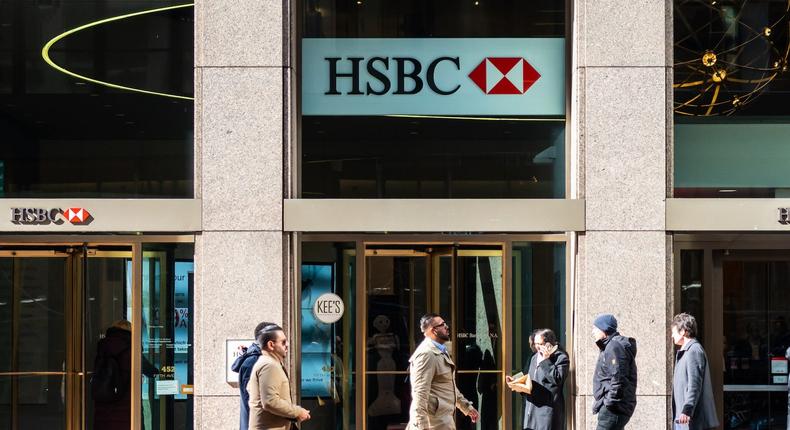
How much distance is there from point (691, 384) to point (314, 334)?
3831 millimetres

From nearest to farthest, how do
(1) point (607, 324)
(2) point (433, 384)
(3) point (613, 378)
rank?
(2) point (433, 384) → (3) point (613, 378) → (1) point (607, 324)

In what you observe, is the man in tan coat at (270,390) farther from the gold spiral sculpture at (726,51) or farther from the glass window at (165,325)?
the gold spiral sculpture at (726,51)

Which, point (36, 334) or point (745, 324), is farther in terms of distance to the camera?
point (745, 324)

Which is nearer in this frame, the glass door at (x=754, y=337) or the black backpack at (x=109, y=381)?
the black backpack at (x=109, y=381)

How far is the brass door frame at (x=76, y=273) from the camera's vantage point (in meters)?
11.0

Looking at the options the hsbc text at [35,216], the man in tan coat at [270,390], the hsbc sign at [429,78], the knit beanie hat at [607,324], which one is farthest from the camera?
the hsbc sign at [429,78]

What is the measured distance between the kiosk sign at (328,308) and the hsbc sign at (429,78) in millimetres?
1905

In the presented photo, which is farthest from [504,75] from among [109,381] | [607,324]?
Result: [109,381]

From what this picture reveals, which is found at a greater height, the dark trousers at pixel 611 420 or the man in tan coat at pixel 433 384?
the man in tan coat at pixel 433 384

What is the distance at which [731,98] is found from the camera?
11344 mm

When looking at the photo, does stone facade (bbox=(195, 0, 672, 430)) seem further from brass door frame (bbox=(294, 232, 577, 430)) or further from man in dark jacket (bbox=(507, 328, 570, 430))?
man in dark jacket (bbox=(507, 328, 570, 430))

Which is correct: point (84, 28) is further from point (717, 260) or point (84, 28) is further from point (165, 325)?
point (717, 260)

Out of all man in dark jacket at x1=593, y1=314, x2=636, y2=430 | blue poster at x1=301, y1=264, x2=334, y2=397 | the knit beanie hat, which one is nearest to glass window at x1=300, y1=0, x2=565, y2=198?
blue poster at x1=301, y1=264, x2=334, y2=397

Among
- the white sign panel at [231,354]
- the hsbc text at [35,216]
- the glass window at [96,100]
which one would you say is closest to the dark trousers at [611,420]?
the white sign panel at [231,354]
